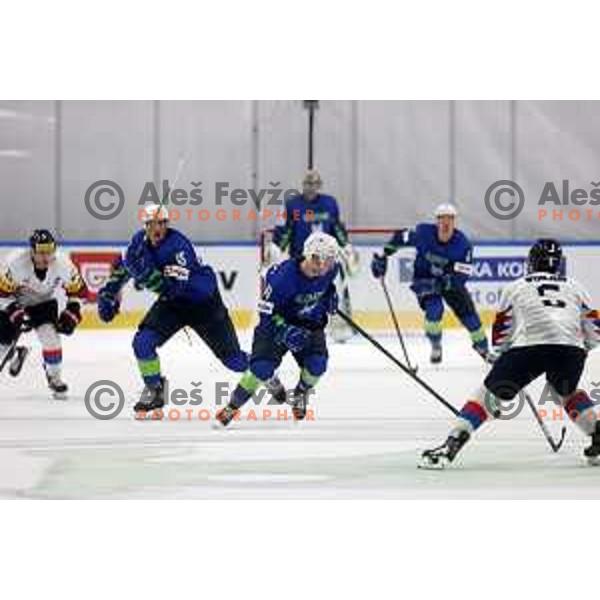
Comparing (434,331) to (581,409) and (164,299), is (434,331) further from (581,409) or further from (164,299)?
(581,409)

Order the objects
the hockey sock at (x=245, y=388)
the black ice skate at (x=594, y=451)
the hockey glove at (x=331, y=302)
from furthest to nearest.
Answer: the hockey sock at (x=245, y=388) → the hockey glove at (x=331, y=302) → the black ice skate at (x=594, y=451)

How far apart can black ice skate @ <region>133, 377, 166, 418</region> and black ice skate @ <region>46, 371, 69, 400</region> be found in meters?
0.45

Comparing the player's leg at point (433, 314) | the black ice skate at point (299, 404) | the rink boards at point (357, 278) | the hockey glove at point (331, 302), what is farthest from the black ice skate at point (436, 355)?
the hockey glove at point (331, 302)

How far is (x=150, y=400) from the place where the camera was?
528 centimetres

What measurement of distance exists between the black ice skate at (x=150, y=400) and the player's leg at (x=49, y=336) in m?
0.50

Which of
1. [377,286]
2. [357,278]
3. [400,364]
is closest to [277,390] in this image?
[400,364]

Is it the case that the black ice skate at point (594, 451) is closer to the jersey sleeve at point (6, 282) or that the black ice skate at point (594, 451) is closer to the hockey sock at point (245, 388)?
the hockey sock at point (245, 388)

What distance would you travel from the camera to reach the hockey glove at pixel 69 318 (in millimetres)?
5758

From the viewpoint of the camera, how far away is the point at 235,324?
19.0ft

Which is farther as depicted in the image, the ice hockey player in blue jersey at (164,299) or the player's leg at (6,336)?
the player's leg at (6,336)

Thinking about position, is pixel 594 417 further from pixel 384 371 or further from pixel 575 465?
pixel 384 371

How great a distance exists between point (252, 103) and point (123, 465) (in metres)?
1.83

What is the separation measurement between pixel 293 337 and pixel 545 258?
35.5 inches

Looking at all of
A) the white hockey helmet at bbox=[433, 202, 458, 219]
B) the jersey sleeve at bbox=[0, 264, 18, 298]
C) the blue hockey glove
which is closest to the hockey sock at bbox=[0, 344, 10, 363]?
the jersey sleeve at bbox=[0, 264, 18, 298]
